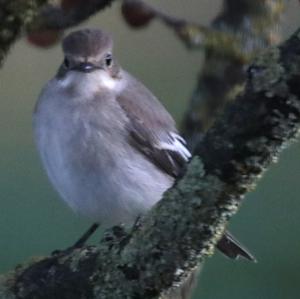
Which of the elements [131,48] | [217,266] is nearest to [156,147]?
[217,266]

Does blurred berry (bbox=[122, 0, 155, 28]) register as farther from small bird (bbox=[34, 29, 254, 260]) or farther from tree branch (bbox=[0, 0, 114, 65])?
small bird (bbox=[34, 29, 254, 260])

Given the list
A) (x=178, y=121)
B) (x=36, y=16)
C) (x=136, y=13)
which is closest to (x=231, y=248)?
(x=136, y=13)

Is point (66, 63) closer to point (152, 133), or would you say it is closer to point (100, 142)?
point (100, 142)

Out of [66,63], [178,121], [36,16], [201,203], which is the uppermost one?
[36,16]

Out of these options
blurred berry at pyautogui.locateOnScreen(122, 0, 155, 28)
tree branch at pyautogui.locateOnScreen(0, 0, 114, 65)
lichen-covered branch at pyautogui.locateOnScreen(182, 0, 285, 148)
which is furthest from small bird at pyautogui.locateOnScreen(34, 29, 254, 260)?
tree branch at pyautogui.locateOnScreen(0, 0, 114, 65)

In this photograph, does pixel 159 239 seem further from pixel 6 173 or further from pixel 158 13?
pixel 6 173

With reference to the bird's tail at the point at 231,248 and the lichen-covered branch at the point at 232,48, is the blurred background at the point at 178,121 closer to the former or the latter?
the lichen-covered branch at the point at 232,48

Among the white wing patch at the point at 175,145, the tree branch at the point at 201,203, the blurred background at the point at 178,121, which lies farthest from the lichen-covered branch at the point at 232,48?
the blurred background at the point at 178,121
